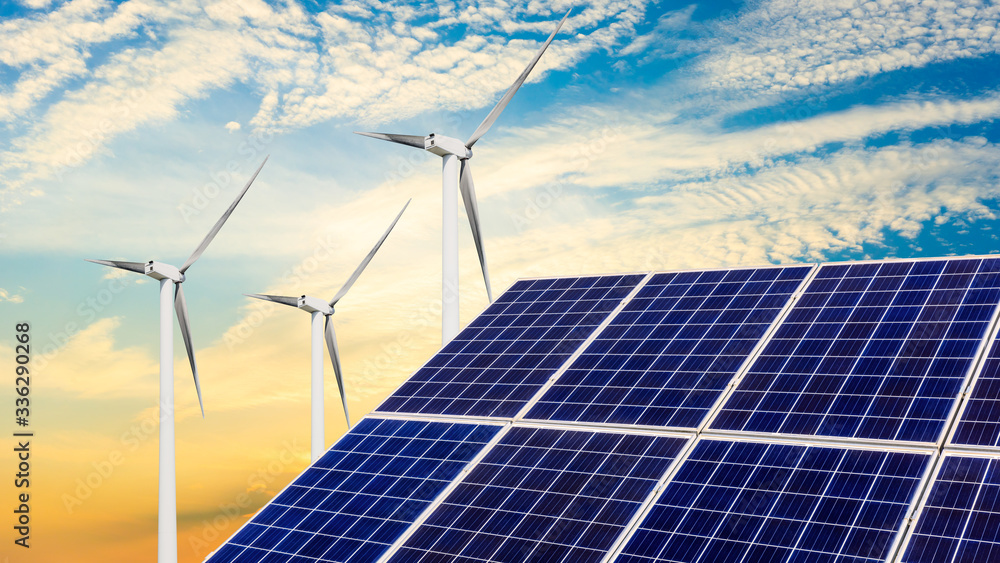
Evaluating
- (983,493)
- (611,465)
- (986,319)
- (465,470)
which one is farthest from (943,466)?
(465,470)

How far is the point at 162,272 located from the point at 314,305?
8.96m

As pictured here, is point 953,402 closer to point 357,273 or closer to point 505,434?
point 505,434

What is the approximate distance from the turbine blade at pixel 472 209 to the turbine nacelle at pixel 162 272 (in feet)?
43.8

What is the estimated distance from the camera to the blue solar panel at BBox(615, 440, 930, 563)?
2122 cm

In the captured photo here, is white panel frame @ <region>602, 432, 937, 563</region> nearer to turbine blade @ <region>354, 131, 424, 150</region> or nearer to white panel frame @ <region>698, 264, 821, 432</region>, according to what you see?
white panel frame @ <region>698, 264, 821, 432</region>

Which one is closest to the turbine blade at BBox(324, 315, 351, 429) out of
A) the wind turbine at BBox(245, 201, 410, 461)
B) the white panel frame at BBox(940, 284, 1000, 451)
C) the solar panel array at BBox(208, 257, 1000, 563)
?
the wind turbine at BBox(245, 201, 410, 461)

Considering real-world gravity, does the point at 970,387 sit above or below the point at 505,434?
below

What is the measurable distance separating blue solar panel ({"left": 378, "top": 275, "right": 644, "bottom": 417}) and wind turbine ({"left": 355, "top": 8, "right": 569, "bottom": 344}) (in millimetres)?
1635

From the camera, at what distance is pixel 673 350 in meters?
30.5

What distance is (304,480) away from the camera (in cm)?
3105

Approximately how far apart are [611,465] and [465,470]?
184 inches

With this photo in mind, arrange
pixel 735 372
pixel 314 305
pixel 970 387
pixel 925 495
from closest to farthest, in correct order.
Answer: pixel 925 495 → pixel 970 387 → pixel 735 372 → pixel 314 305

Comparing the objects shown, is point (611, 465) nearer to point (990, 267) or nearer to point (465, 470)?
point (465, 470)

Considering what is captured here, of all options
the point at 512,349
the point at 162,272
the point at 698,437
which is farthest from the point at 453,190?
the point at 698,437
